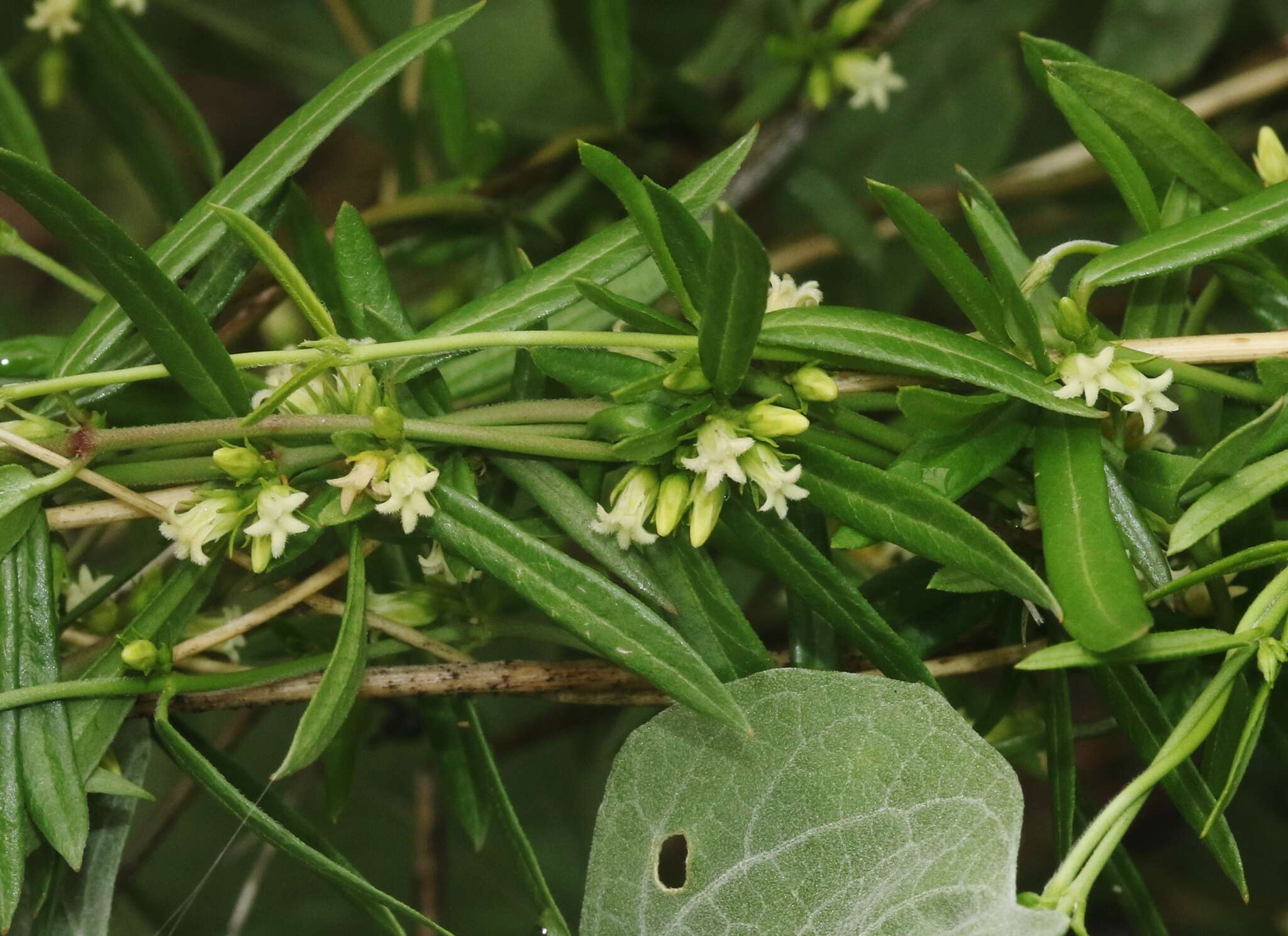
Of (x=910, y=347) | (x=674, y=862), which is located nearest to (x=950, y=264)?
(x=910, y=347)

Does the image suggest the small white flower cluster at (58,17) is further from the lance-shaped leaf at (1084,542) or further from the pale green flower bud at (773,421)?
the lance-shaped leaf at (1084,542)

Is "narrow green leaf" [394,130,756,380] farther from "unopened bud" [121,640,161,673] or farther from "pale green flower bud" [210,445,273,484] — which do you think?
"unopened bud" [121,640,161,673]

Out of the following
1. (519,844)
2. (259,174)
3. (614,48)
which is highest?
(614,48)

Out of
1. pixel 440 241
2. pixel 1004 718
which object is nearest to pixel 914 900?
pixel 1004 718

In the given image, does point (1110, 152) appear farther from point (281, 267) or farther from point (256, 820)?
point (256, 820)

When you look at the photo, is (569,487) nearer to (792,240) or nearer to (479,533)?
(479,533)

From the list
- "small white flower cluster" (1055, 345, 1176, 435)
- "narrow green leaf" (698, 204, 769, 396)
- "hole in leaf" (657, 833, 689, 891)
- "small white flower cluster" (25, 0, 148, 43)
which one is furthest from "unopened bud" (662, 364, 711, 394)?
"hole in leaf" (657, 833, 689, 891)
